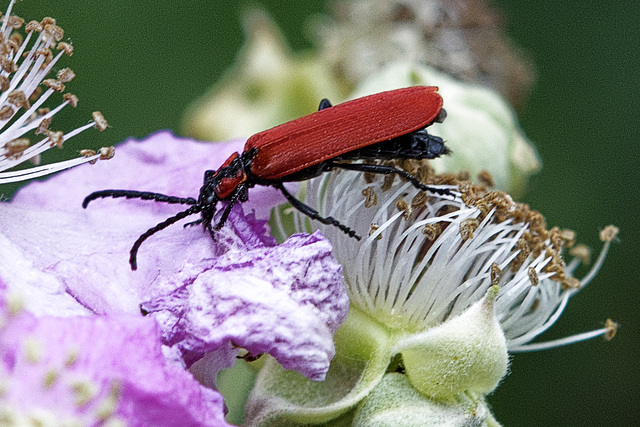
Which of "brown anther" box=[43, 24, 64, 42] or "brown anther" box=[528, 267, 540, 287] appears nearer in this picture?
"brown anther" box=[528, 267, 540, 287]

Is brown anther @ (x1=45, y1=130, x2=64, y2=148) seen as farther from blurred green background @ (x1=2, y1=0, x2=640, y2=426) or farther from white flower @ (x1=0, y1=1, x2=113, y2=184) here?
blurred green background @ (x1=2, y1=0, x2=640, y2=426)

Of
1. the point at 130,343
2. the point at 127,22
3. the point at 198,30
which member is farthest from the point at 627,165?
the point at 130,343

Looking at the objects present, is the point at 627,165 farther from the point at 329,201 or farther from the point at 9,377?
the point at 9,377

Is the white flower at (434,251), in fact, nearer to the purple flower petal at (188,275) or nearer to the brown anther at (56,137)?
the purple flower petal at (188,275)

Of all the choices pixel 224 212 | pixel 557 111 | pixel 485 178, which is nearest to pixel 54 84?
pixel 224 212

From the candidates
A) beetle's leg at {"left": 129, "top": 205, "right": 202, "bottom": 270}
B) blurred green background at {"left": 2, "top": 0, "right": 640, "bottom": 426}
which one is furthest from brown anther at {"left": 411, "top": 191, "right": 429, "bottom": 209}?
blurred green background at {"left": 2, "top": 0, "right": 640, "bottom": 426}

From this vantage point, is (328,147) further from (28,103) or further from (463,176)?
(28,103)

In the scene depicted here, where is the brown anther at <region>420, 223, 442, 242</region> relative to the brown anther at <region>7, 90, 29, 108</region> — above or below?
below

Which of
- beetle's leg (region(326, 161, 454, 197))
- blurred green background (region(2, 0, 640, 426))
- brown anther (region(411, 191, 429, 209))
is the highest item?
beetle's leg (region(326, 161, 454, 197))
